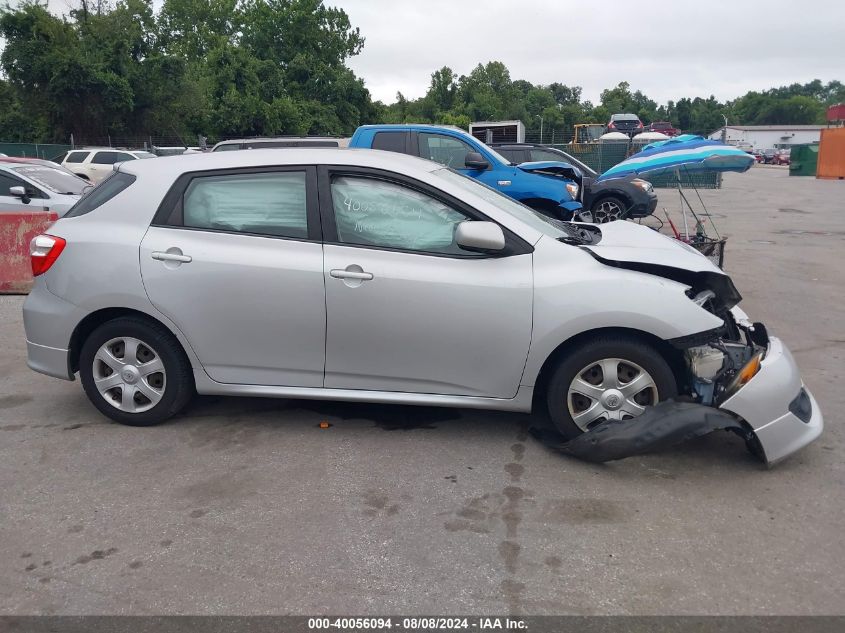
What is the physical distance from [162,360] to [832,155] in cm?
3991

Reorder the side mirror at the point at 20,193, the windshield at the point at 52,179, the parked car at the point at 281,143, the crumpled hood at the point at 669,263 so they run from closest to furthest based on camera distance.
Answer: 1. the crumpled hood at the point at 669,263
2. the side mirror at the point at 20,193
3. the windshield at the point at 52,179
4. the parked car at the point at 281,143

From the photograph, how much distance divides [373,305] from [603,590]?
2034 mm

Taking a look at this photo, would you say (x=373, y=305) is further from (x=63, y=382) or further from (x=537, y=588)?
(x=63, y=382)

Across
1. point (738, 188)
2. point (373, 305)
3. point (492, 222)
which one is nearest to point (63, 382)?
point (373, 305)

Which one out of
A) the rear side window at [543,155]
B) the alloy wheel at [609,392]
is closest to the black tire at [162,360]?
the alloy wheel at [609,392]

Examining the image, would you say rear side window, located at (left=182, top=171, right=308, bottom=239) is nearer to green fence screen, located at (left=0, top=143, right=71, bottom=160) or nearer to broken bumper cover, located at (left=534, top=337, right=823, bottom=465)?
broken bumper cover, located at (left=534, top=337, right=823, bottom=465)

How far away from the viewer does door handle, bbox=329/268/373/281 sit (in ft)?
14.1

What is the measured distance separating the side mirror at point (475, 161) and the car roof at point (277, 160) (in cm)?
533

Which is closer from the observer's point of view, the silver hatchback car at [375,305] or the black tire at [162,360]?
the silver hatchback car at [375,305]

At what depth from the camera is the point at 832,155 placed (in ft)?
120

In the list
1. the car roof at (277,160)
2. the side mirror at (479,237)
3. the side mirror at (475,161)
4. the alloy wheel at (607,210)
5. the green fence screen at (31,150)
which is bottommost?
Result: the alloy wheel at (607,210)

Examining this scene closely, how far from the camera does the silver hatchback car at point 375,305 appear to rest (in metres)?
4.15

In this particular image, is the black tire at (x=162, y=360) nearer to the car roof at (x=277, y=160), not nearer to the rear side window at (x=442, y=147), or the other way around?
the car roof at (x=277, y=160)

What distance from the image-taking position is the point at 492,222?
4297mm
